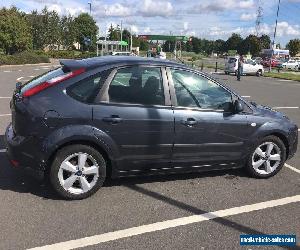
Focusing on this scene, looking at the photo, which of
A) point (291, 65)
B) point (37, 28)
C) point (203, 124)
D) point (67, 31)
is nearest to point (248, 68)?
point (291, 65)

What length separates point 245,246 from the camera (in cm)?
395

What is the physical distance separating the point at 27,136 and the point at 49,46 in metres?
61.7

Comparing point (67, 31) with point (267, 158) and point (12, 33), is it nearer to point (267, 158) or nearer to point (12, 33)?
point (12, 33)

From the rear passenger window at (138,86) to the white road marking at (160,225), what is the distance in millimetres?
1452

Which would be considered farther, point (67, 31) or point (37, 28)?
point (67, 31)

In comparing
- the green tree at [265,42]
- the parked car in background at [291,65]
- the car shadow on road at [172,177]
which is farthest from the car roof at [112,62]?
the green tree at [265,42]

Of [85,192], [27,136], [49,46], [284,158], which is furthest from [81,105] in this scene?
[49,46]

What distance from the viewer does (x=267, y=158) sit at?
232 inches

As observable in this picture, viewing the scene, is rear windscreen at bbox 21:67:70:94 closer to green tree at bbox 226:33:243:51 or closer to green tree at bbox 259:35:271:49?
green tree at bbox 259:35:271:49

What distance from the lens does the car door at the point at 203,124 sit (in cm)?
517

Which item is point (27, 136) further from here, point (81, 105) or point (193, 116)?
point (193, 116)

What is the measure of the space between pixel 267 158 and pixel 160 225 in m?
2.30

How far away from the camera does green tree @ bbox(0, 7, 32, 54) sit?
151 feet

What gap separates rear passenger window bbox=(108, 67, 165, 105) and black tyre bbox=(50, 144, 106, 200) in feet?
2.36
